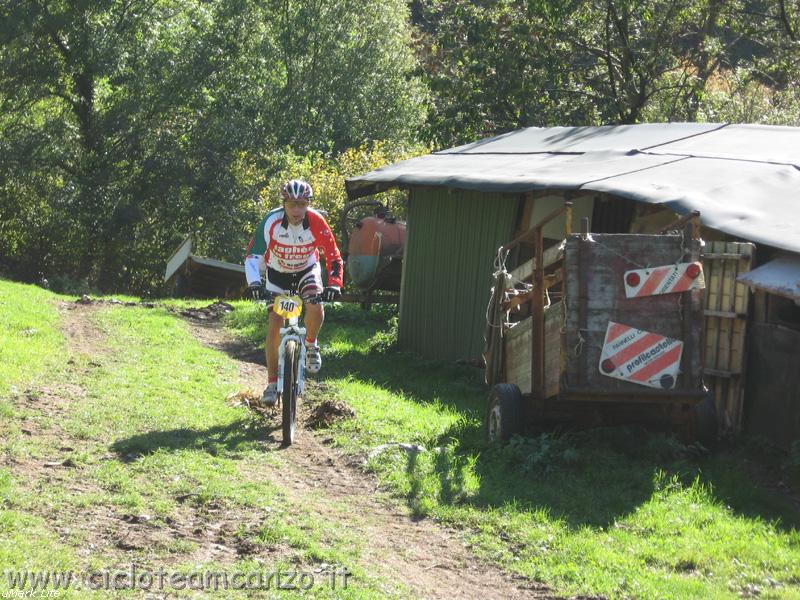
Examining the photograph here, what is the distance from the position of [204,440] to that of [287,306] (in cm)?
124

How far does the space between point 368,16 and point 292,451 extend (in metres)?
32.9

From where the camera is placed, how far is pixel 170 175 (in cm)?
3238

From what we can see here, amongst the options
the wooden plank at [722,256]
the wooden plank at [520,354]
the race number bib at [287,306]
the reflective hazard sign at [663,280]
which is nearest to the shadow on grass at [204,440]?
the race number bib at [287,306]

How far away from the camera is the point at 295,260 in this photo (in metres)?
9.34

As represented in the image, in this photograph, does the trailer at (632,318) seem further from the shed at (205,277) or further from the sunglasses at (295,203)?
the shed at (205,277)

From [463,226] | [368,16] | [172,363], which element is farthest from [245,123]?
[172,363]

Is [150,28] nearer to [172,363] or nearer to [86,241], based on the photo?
[86,241]

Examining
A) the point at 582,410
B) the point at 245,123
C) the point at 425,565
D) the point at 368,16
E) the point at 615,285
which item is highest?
the point at 368,16

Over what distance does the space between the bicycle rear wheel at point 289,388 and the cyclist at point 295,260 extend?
0.41 metres

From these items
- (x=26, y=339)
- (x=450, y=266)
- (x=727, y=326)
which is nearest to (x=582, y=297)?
(x=727, y=326)

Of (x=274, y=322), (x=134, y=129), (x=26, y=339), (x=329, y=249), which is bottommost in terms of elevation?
(x=26, y=339)

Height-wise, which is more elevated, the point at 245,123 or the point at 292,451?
the point at 245,123

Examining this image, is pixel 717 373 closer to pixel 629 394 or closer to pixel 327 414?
pixel 629 394

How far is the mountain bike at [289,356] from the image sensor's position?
8.73 metres
